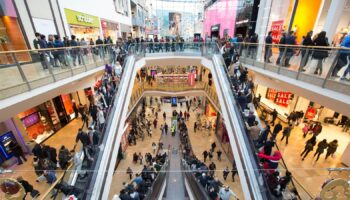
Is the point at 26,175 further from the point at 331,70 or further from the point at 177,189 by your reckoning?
the point at 331,70

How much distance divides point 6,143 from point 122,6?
60.0ft

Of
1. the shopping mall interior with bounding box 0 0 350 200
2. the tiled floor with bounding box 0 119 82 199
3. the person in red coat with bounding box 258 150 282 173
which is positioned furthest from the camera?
the tiled floor with bounding box 0 119 82 199

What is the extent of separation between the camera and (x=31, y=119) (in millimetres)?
8492

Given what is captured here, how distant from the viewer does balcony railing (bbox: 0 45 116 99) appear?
4.28 m

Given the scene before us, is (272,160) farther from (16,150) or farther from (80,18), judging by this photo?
(80,18)

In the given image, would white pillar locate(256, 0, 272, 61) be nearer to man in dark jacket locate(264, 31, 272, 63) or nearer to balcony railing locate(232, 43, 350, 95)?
balcony railing locate(232, 43, 350, 95)

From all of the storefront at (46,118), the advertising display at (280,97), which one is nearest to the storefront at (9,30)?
the storefront at (46,118)

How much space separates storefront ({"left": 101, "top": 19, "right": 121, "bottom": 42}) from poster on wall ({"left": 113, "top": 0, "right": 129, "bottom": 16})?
68.4 inches

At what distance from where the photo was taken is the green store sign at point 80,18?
1055cm

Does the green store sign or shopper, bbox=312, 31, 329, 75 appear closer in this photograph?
shopper, bbox=312, 31, 329, 75

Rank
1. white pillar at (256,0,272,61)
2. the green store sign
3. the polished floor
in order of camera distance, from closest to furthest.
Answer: the polished floor → the green store sign → white pillar at (256,0,272,61)

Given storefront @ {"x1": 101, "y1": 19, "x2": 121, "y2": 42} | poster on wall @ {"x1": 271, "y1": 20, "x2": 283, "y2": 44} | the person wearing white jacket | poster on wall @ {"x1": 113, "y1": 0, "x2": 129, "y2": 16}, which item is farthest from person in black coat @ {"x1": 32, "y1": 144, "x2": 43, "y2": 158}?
poster on wall @ {"x1": 113, "y1": 0, "x2": 129, "y2": 16}

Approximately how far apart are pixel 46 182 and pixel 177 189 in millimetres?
6982

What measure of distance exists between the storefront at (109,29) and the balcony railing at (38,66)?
28.3 feet
